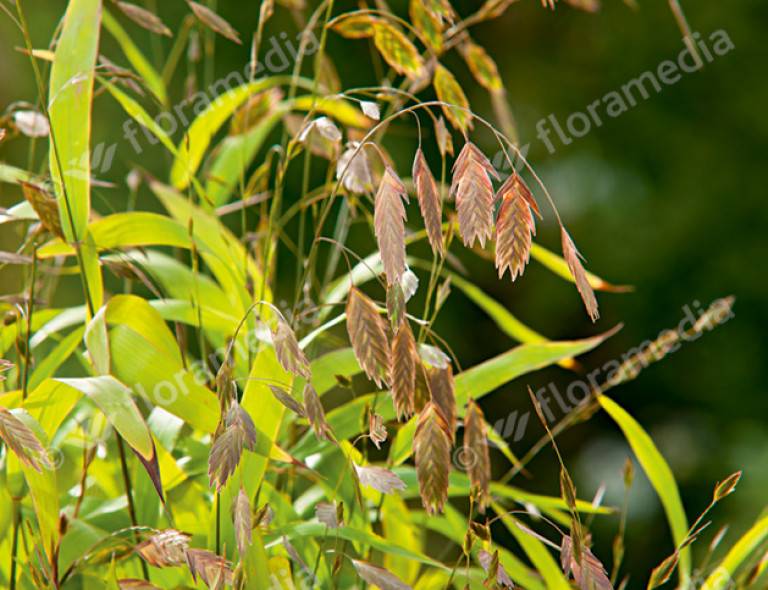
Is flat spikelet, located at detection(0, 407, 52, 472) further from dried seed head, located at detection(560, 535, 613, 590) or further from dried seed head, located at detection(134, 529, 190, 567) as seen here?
dried seed head, located at detection(560, 535, 613, 590)

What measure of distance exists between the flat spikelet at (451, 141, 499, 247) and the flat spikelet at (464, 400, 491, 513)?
11 centimetres

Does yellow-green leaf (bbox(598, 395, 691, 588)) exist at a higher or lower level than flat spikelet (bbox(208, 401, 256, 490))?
lower

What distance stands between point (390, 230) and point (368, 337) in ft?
0.17

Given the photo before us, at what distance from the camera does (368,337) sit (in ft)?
1.08

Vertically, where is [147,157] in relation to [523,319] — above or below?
above

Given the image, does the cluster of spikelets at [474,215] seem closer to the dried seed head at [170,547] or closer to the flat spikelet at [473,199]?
the flat spikelet at [473,199]

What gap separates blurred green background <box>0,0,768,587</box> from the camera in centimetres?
181

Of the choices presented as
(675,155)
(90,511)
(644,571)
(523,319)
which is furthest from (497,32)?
(90,511)

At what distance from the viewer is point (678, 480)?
1.82 metres

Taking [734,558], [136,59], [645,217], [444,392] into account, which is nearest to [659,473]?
[734,558]

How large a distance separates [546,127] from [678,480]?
784mm

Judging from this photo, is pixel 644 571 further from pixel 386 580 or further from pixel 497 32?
pixel 386 580

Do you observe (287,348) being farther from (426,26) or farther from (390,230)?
(426,26)

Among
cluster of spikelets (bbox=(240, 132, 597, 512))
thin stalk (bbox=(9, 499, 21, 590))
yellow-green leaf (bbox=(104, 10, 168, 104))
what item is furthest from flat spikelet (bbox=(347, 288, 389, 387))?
yellow-green leaf (bbox=(104, 10, 168, 104))
